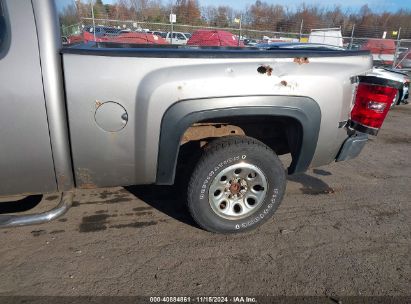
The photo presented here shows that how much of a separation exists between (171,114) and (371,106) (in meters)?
1.60

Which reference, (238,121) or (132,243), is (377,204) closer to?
(238,121)

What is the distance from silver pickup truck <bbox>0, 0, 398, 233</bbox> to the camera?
2.21 m

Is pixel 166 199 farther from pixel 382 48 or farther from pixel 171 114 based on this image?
pixel 382 48

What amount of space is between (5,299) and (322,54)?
2.90 metres

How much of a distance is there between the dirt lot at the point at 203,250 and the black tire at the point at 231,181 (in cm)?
14

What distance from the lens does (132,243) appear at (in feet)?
9.71

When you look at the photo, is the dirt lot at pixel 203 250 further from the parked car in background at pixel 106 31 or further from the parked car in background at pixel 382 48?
the parked car in background at pixel 382 48

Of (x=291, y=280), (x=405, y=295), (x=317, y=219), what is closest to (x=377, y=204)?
(x=317, y=219)

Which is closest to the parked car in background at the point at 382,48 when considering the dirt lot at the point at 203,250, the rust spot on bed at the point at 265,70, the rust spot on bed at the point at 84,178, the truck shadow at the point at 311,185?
the truck shadow at the point at 311,185

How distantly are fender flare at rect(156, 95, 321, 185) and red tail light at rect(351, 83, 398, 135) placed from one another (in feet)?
1.19

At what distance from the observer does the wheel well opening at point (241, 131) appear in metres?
2.83

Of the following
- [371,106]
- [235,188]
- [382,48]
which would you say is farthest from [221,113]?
[382,48]

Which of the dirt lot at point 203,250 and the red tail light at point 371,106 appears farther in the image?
the red tail light at point 371,106

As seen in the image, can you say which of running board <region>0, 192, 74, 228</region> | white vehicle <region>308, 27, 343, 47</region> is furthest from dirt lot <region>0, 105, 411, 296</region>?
white vehicle <region>308, 27, 343, 47</region>
